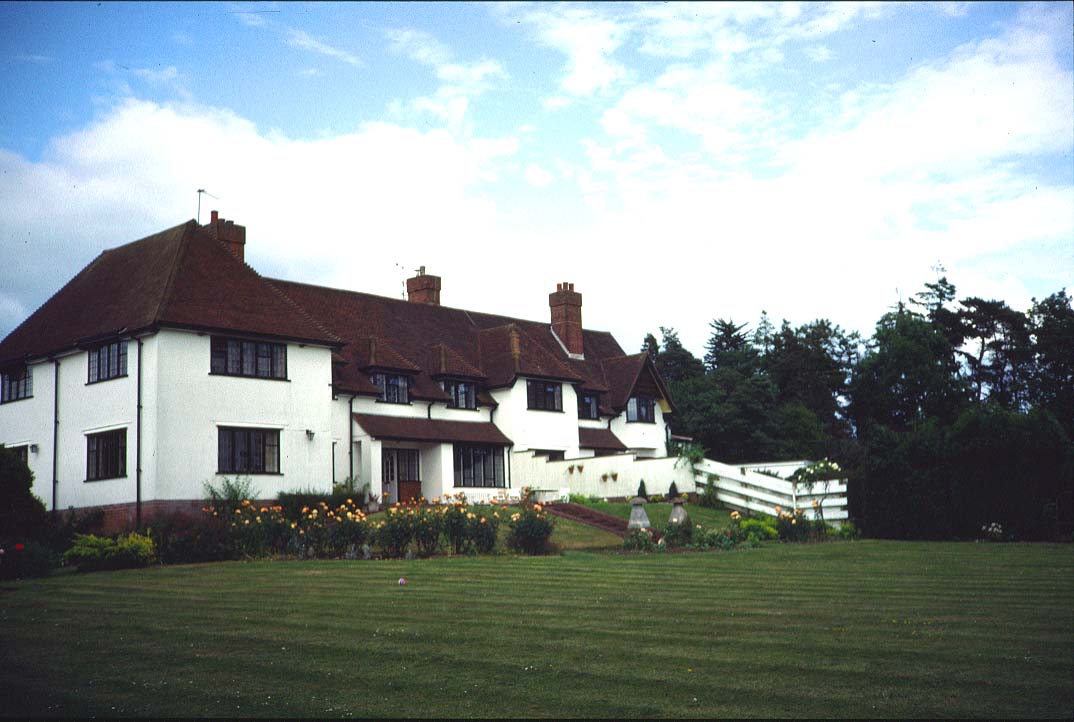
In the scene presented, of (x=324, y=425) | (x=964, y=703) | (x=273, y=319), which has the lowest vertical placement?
(x=964, y=703)

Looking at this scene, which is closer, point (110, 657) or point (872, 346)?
point (110, 657)

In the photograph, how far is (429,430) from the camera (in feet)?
130

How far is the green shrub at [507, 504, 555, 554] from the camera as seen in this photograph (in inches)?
963

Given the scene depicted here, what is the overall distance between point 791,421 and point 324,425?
1486 inches

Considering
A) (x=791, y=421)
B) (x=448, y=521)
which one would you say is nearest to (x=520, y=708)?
(x=448, y=521)

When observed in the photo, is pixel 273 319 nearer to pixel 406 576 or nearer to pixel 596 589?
pixel 406 576

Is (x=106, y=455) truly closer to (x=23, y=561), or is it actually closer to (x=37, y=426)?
(x=37, y=426)

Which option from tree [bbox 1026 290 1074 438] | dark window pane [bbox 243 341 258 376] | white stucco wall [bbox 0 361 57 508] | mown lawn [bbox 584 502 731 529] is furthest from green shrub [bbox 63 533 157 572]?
tree [bbox 1026 290 1074 438]

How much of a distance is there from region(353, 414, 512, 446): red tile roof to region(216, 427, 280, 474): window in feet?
15.5

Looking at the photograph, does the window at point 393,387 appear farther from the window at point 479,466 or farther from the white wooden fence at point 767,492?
the white wooden fence at point 767,492

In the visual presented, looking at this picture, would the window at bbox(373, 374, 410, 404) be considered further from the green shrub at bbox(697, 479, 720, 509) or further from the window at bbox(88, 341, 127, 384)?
the green shrub at bbox(697, 479, 720, 509)

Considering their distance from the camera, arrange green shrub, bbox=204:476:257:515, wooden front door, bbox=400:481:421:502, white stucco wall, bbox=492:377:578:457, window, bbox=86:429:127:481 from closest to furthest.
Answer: green shrub, bbox=204:476:257:515 → window, bbox=86:429:127:481 → wooden front door, bbox=400:481:421:502 → white stucco wall, bbox=492:377:578:457

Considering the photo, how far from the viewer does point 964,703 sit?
811 cm

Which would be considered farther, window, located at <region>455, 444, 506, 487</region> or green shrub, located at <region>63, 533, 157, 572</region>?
window, located at <region>455, 444, 506, 487</region>
